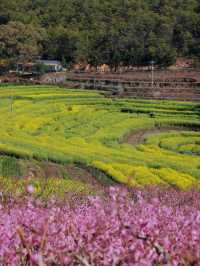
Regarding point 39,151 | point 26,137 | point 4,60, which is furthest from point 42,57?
point 39,151

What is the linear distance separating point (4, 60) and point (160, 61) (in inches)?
1058

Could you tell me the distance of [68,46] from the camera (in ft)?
342

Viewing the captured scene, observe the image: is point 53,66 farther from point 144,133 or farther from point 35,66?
point 144,133

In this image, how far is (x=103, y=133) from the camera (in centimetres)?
4525

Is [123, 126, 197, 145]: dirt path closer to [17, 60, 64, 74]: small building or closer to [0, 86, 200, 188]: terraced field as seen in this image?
[0, 86, 200, 188]: terraced field

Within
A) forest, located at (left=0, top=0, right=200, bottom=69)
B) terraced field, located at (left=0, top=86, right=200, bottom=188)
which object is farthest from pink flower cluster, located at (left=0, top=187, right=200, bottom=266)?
forest, located at (left=0, top=0, right=200, bottom=69)

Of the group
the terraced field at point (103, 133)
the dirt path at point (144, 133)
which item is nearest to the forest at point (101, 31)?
the terraced field at point (103, 133)

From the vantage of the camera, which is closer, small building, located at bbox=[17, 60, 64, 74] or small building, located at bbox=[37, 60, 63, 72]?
small building, located at bbox=[17, 60, 64, 74]

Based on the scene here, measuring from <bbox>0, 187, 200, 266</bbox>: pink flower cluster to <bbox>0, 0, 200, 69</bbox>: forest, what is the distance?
8903 centimetres

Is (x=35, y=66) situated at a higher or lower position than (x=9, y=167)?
lower

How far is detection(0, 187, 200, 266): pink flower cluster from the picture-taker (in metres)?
4.62

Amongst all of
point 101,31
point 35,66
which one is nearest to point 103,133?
point 35,66

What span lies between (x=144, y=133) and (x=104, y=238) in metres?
44.8

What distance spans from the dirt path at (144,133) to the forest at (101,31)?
152ft
